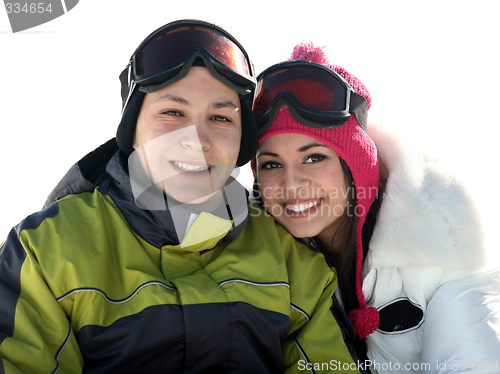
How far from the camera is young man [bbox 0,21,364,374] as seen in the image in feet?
5.44

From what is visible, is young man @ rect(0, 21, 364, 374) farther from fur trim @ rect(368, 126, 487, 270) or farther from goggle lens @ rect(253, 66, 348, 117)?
fur trim @ rect(368, 126, 487, 270)

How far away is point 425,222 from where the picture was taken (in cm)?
236

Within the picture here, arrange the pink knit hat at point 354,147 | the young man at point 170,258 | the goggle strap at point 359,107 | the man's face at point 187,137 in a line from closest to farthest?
the young man at point 170,258 < the man's face at point 187,137 < the pink knit hat at point 354,147 < the goggle strap at point 359,107

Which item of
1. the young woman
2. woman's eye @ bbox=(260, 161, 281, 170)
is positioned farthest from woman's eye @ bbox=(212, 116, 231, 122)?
woman's eye @ bbox=(260, 161, 281, 170)

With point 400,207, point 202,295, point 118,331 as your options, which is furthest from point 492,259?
point 118,331

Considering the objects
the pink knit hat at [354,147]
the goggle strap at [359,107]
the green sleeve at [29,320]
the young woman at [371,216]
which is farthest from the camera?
the goggle strap at [359,107]

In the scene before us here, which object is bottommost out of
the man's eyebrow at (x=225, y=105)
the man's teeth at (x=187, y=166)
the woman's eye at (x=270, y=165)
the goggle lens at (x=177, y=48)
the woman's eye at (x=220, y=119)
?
the woman's eye at (x=270, y=165)

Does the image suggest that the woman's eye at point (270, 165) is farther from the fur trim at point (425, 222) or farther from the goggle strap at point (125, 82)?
the goggle strap at point (125, 82)

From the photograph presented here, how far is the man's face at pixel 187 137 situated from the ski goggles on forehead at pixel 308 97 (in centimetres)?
48

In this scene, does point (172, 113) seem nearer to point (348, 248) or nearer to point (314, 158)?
point (314, 158)

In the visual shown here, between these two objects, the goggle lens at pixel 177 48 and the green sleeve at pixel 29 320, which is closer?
the green sleeve at pixel 29 320

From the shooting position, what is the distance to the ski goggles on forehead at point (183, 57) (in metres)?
2.07

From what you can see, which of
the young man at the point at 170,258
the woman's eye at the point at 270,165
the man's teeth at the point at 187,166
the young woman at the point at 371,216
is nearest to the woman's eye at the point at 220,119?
the young man at the point at 170,258

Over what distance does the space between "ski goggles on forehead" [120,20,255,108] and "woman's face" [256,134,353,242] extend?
46cm
